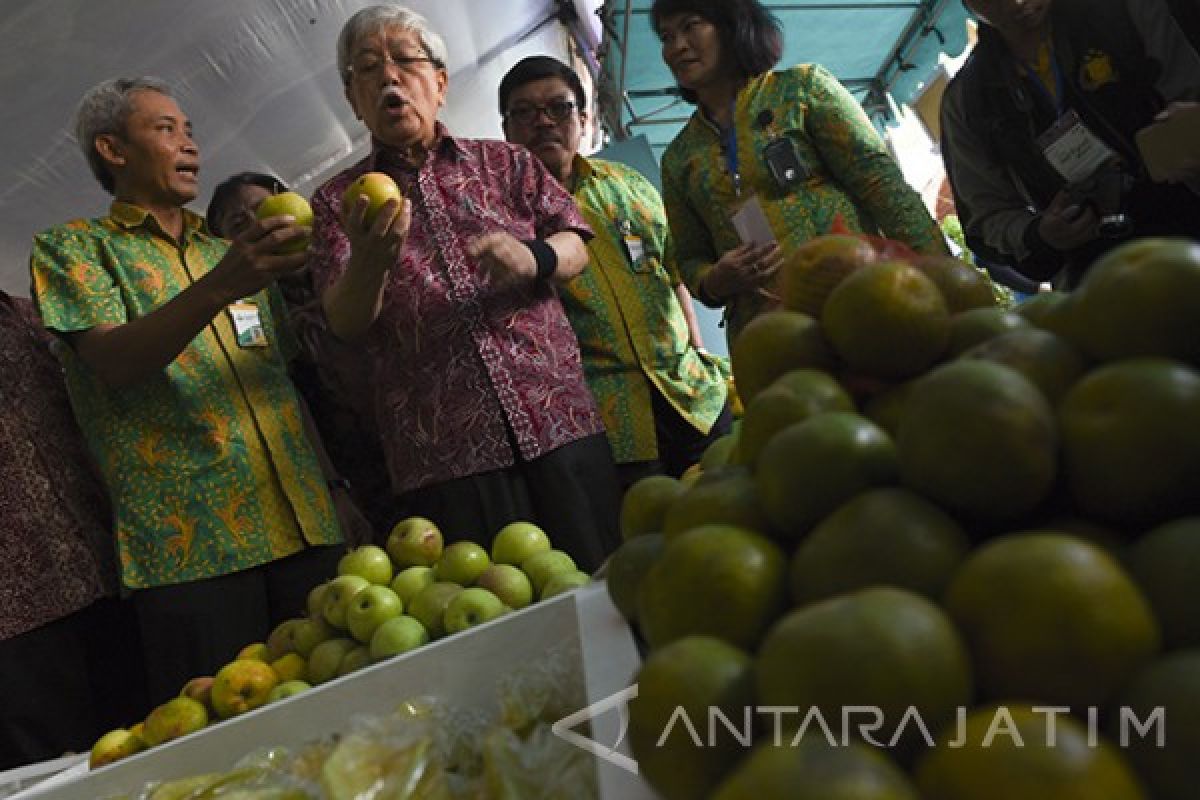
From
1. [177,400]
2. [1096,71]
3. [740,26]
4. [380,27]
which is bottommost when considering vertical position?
[177,400]

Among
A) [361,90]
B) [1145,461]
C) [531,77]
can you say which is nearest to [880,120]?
[531,77]

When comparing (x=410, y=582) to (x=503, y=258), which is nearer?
(x=410, y=582)

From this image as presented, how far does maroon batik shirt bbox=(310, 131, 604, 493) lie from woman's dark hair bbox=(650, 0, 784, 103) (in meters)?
0.74

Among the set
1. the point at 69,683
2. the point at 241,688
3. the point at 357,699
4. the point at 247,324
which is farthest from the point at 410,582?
the point at 69,683

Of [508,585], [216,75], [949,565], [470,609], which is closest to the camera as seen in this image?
[949,565]

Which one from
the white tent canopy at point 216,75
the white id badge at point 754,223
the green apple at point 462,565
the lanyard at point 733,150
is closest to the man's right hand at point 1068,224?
the white id badge at point 754,223

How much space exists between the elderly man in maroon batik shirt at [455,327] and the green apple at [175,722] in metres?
0.76

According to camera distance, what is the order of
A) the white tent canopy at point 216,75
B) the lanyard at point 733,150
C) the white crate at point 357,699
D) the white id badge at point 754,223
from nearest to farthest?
1. the white crate at point 357,699
2. the white id badge at point 754,223
3. the lanyard at point 733,150
4. the white tent canopy at point 216,75

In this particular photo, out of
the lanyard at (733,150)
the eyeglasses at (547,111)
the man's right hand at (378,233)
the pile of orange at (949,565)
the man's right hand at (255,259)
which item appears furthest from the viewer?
the eyeglasses at (547,111)

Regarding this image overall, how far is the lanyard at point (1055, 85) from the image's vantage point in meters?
2.24

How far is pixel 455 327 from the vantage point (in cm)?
216

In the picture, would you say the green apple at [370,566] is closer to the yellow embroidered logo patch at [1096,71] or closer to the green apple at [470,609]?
the green apple at [470,609]

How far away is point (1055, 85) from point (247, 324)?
7.00ft

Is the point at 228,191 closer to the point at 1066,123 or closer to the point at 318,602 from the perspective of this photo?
the point at 318,602
